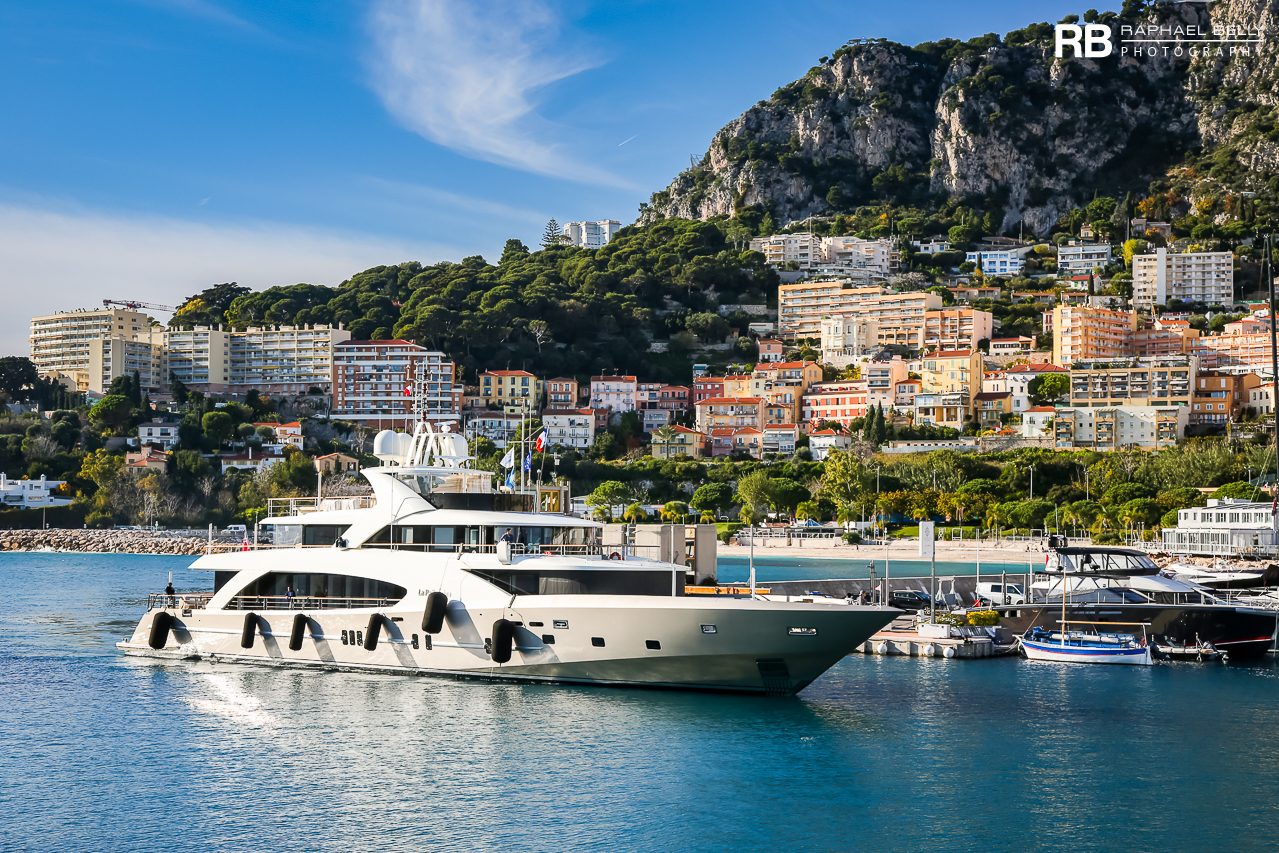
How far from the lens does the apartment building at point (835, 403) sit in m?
120

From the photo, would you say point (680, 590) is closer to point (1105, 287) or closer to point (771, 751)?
point (771, 751)

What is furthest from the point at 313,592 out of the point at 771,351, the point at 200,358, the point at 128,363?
the point at 200,358

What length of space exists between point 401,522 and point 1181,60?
6601 inches

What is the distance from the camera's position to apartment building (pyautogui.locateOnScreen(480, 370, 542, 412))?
12556 cm

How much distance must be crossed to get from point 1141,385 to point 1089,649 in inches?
3106

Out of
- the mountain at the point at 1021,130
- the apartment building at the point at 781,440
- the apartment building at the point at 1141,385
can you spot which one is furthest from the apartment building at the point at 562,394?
the mountain at the point at 1021,130

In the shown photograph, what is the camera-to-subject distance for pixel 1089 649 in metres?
33.6

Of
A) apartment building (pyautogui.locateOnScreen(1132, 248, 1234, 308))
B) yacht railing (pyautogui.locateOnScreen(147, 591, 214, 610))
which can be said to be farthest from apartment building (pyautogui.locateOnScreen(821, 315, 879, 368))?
yacht railing (pyautogui.locateOnScreen(147, 591, 214, 610))

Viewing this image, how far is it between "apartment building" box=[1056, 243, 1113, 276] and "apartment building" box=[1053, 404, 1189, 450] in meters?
49.9

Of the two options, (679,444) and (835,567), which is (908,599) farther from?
(679,444)

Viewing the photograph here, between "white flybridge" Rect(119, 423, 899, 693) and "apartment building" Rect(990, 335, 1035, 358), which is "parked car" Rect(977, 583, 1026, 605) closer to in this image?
"white flybridge" Rect(119, 423, 899, 693)

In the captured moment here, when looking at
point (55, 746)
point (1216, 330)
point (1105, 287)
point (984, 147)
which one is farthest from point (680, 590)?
point (984, 147)

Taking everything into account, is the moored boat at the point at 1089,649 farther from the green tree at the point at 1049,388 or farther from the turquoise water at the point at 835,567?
the green tree at the point at 1049,388

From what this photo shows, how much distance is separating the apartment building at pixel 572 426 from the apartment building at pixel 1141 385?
3821 cm
